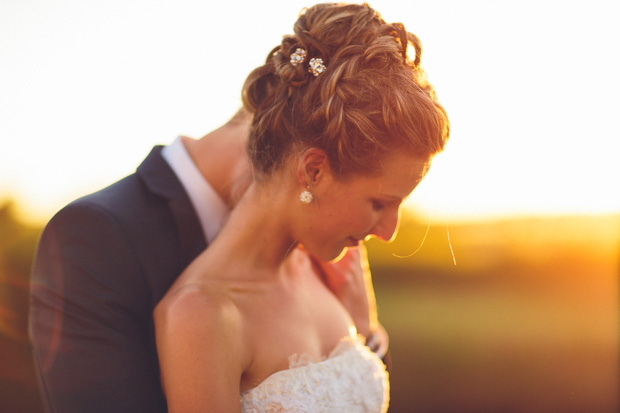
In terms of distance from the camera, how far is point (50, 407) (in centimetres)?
251

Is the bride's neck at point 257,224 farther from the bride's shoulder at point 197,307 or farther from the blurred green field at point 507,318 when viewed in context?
the blurred green field at point 507,318

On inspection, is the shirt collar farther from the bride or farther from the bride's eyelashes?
the bride's eyelashes

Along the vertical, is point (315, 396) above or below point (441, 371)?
above

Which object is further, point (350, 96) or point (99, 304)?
point (99, 304)

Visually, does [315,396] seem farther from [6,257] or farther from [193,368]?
[6,257]

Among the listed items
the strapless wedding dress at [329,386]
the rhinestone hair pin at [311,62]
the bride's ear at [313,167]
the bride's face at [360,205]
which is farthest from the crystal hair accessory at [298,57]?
the strapless wedding dress at [329,386]

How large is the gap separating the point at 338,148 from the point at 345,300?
1353 millimetres

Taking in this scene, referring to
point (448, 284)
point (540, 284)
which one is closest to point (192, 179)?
point (448, 284)

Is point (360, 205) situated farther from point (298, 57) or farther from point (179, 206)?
point (179, 206)

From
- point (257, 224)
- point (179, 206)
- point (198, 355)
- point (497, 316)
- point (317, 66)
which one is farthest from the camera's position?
point (497, 316)

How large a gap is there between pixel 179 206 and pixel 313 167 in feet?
2.44

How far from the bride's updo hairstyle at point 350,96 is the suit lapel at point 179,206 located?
0.55m

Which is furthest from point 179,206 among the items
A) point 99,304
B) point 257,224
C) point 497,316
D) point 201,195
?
point 497,316

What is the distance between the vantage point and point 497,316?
7516 mm
